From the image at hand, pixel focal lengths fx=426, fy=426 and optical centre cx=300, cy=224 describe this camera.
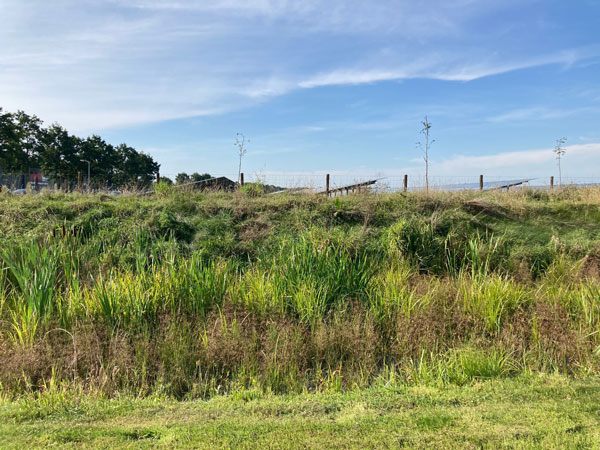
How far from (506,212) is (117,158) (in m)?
46.0

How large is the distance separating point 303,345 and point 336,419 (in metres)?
2.02

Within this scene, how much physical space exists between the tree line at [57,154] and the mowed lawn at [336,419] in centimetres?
3058

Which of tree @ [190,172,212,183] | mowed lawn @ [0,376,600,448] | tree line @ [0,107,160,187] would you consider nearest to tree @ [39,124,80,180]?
tree line @ [0,107,160,187]

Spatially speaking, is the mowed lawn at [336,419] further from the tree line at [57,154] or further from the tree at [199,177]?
the tree at [199,177]

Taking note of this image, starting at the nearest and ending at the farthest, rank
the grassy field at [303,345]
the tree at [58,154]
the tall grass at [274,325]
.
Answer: the grassy field at [303,345]
the tall grass at [274,325]
the tree at [58,154]

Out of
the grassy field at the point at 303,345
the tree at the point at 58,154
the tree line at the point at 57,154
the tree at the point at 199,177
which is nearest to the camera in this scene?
the grassy field at the point at 303,345

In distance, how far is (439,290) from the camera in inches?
279

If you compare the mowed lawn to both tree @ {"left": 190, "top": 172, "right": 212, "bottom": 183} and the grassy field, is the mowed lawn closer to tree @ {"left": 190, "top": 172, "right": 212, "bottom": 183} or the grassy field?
the grassy field

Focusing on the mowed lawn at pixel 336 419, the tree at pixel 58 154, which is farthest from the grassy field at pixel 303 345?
the tree at pixel 58 154

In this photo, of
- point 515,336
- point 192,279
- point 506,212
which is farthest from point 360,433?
point 506,212

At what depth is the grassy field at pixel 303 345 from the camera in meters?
3.49

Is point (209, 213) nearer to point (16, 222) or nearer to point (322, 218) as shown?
point (322, 218)

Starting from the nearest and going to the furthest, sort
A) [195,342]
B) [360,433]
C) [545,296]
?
[360,433] → [195,342] → [545,296]

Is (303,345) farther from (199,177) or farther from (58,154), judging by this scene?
(199,177)
